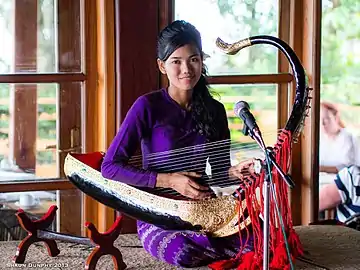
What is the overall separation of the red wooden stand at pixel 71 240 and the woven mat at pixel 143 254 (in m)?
0.03

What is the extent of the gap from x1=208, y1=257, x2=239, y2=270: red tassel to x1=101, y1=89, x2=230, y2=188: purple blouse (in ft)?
0.63

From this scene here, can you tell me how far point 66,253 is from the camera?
4.71 feet

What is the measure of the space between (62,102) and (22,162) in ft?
0.58

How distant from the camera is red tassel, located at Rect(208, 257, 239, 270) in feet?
4.26

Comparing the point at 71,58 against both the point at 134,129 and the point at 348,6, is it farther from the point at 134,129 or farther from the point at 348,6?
the point at 348,6

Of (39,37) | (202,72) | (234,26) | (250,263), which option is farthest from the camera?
(234,26)

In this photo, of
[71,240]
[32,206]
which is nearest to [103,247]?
[71,240]

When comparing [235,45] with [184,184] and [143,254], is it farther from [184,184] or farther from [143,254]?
[143,254]

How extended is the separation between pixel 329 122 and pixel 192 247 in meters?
0.77

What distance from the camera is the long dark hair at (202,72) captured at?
51.9 inches

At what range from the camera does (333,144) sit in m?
1.90

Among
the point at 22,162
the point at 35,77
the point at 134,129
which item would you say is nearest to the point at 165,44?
the point at 134,129

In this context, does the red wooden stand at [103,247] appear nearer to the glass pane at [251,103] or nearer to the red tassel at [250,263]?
the red tassel at [250,263]

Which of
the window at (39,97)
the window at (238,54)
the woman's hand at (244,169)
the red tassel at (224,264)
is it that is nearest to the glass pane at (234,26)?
the window at (238,54)
